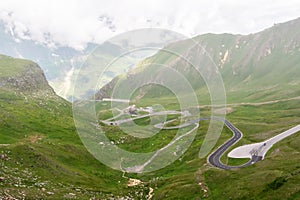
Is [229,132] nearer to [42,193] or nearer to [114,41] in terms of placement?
[42,193]

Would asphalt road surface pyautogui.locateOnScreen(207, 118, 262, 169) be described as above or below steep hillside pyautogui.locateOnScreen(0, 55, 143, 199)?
above

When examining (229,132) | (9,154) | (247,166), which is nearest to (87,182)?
(9,154)

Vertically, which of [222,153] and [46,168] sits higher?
[222,153]

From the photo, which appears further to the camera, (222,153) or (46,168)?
(222,153)

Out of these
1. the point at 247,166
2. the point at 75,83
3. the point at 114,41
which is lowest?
the point at 75,83

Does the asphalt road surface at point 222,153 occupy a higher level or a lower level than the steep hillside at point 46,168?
higher

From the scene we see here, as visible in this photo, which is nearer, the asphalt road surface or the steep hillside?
the steep hillside

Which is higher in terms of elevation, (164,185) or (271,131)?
(271,131)

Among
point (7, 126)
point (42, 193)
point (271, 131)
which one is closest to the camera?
point (42, 193)

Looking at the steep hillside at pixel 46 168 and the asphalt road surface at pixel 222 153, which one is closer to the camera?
the steep hillside at pixel 46 168

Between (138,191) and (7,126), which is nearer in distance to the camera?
(138,191)

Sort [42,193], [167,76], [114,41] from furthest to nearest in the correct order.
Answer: [42,193] < [167,76] < [114,41]
